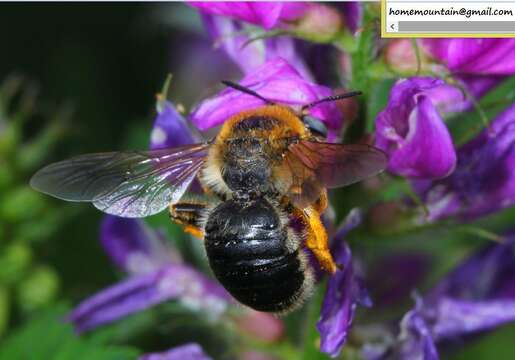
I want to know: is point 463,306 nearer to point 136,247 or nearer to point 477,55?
point 477,55

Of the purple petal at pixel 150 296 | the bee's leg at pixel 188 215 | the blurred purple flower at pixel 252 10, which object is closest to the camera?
the blurred purple flower at pixel 252 10

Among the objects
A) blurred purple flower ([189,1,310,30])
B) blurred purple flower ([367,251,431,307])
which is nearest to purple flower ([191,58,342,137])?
blurred purple flower ([189,1,310,30])

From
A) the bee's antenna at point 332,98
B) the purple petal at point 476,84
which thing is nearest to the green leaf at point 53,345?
the bee's antenna at point 332,98

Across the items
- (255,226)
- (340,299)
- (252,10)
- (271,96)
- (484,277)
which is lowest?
(484,277)

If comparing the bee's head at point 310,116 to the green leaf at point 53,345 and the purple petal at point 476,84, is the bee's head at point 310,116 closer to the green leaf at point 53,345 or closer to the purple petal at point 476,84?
the purple petal at point 476,84

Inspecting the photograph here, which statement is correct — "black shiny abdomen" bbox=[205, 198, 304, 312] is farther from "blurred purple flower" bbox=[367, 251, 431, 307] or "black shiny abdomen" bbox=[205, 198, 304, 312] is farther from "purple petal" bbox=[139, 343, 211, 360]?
"blurred purple flower" bbox=[367, 251, 431, 307]

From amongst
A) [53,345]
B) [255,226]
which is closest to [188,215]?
[255,226]
